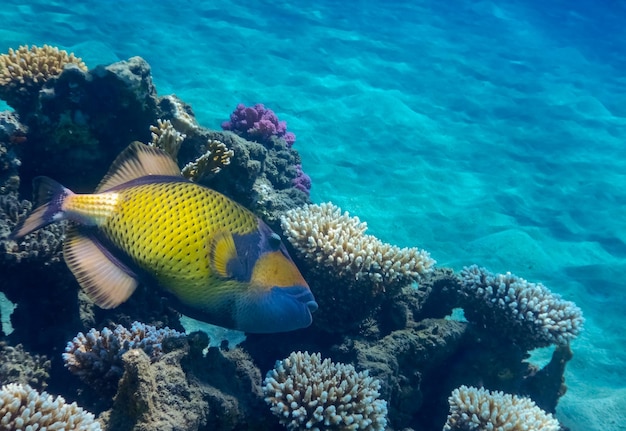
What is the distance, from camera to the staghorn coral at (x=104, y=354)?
2.95 m

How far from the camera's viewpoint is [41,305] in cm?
346

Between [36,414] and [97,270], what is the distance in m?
0.74

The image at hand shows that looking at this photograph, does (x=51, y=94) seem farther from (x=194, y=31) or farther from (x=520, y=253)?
(x=194, y=31)

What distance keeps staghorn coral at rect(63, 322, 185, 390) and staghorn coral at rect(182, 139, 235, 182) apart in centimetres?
137

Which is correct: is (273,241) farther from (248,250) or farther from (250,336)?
(250,336)

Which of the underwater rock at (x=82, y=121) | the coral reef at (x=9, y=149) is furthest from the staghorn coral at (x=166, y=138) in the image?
the coral reef at (x=9, y=149)

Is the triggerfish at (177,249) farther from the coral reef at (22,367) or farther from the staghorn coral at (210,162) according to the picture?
the staghorn coral at (210,162)

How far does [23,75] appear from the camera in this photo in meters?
4.45

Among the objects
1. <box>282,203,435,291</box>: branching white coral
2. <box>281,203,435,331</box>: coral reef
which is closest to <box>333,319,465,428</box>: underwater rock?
<box>281,203,435,331</box>: coral reef

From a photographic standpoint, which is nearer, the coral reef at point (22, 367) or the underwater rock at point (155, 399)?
the underwater rock at point (155, 399)

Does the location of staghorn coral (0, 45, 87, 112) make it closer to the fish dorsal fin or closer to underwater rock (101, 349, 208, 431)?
the fish dorsal fin

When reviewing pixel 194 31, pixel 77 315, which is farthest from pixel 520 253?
pixel 194 31

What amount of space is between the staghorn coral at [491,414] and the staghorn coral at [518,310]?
2.63 ft

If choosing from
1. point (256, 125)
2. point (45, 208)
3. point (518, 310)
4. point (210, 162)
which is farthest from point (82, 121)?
point (518, 310)
